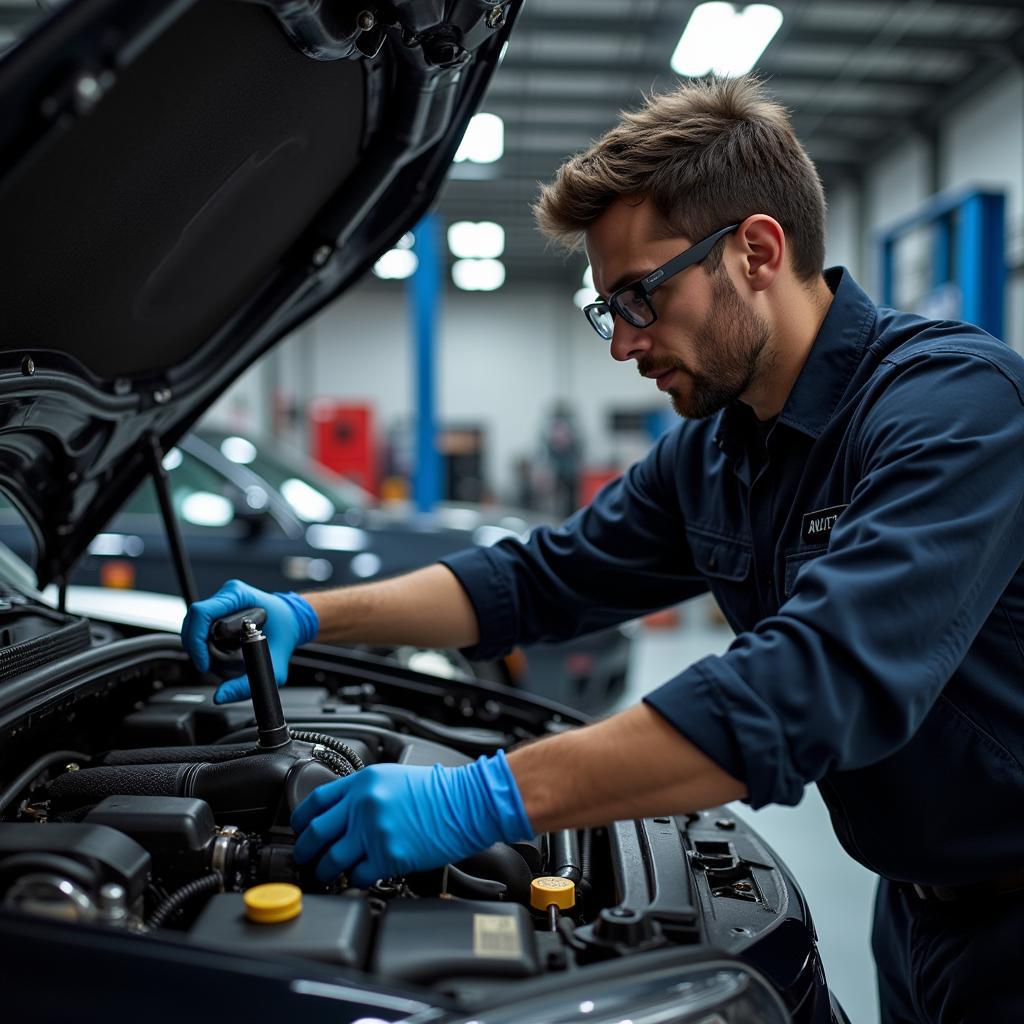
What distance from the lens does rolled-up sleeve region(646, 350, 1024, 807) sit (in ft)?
3.16

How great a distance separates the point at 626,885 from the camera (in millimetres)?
1198

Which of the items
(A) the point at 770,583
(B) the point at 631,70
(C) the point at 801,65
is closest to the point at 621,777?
(A) the point at 770,583

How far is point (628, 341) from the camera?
4.72ft

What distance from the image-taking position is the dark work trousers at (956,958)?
125cm

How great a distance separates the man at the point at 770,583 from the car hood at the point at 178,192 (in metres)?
0.32

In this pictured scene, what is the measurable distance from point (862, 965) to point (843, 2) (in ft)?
21.8

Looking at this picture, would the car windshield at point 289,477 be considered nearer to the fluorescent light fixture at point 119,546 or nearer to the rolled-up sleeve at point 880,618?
the fluorescent light fixture at point 119,546

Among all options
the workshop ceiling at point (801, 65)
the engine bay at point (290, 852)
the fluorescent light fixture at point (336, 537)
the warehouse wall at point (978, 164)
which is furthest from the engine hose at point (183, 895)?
the warehouse wall at point (978, 164)

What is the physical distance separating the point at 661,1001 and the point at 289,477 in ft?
11.6

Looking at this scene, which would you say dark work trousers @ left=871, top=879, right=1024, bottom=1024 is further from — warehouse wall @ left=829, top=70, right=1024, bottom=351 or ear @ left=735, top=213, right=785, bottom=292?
warehouse wall @ left=829, top=70, right=1024, bottom=351

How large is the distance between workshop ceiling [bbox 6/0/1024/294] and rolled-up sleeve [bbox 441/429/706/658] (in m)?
4.33

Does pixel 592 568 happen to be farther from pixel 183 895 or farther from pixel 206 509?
pixel 206 509

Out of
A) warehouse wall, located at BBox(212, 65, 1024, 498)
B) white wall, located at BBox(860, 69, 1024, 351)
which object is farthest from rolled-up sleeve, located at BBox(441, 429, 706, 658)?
warehouse wall, located at BBox(212, 65, 1024, 498)

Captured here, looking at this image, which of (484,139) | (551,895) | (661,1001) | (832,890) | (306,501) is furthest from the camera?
(484,139)
